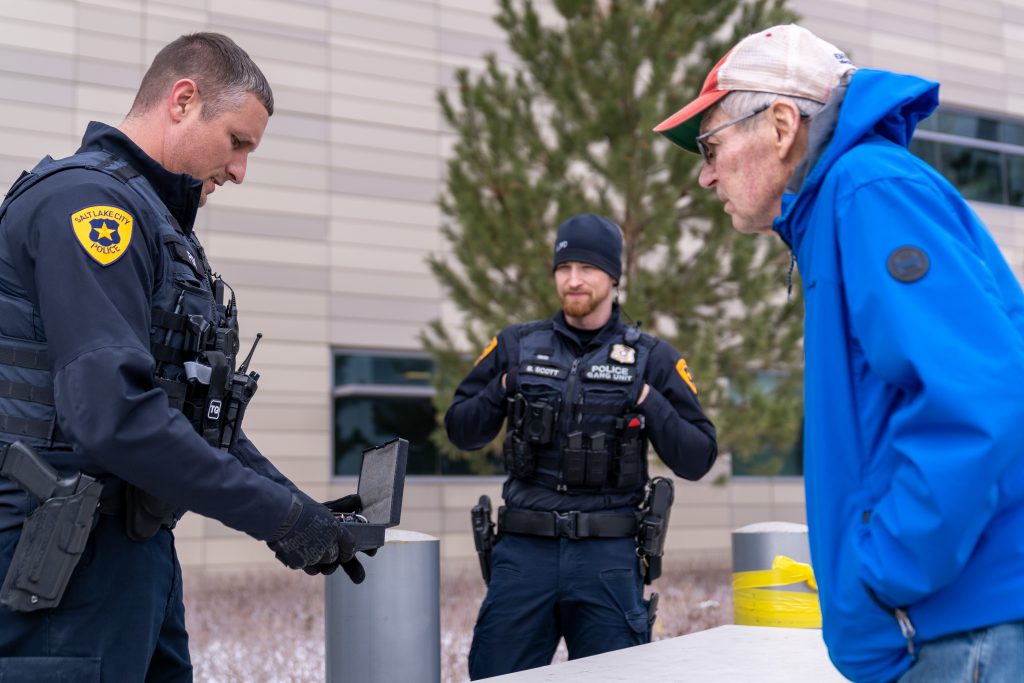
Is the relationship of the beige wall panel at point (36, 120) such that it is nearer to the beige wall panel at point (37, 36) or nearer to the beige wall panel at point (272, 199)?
the beige wall panel at point (37, 36)

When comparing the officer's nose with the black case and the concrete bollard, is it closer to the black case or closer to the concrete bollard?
the black case

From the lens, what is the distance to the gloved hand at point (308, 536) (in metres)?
2.28

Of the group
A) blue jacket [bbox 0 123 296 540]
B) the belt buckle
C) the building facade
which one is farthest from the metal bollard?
the building facade

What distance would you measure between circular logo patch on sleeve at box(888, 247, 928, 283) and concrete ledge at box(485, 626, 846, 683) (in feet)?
5.16

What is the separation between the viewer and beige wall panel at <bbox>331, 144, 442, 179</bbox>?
524 inches

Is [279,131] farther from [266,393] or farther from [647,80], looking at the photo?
[647,80]

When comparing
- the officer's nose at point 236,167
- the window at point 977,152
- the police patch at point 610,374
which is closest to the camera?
the officer's nose at point 236,167

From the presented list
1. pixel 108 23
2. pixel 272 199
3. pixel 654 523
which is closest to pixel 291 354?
pixel 272 199

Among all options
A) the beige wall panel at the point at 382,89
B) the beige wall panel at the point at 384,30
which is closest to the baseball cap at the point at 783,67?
the beige wall panel at the point at 382,89

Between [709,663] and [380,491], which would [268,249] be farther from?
[709,663]

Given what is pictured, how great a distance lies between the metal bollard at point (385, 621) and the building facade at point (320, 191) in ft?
28.7

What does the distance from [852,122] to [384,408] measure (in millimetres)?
12129

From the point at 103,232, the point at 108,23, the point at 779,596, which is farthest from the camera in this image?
the point at 108,23

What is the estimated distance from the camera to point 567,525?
383cm
